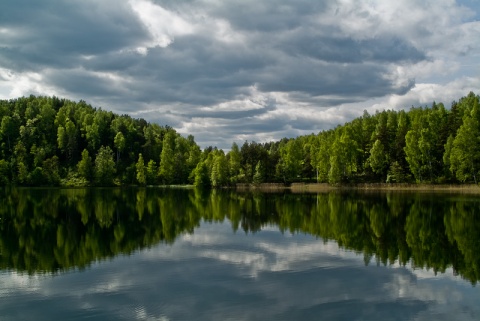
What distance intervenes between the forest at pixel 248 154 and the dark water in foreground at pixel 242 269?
70.7 metres

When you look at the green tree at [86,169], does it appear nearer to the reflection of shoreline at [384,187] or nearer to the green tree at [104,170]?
the green tree at [104,170]

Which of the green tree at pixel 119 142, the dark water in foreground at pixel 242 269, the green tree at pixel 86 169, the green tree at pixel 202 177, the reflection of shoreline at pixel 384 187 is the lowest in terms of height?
the dark water in foreground at pixel 242 269

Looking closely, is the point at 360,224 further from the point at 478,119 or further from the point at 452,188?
the point at 478,119

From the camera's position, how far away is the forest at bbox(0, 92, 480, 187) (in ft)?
369

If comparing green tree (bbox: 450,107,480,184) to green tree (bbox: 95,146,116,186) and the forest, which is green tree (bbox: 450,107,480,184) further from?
green tree (bbox: 95,146,116,186)

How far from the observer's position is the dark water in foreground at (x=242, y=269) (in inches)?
713

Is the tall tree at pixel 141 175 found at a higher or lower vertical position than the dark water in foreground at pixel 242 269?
higher

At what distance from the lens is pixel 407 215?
49.4m

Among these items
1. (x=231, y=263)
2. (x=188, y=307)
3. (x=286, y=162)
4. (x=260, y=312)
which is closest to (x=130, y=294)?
(x=188, y=307)

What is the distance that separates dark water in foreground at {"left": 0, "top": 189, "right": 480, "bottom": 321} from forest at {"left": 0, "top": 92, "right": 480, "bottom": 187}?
232 feet

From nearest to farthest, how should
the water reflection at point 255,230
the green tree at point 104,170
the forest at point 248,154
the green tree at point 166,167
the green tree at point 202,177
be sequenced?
1. the water reflection at point 255,230
2. the forest at point 248,154
3. the green tree at point 202,177
4. the green tree at point 104,170
5. the green tree at point 166,167

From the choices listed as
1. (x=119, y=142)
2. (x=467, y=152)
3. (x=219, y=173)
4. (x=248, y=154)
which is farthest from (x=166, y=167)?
(x=467, y=152)

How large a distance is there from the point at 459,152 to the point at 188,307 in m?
95.6

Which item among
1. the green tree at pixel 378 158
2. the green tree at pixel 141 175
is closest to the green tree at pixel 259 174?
the green tree at pixel 378 158
